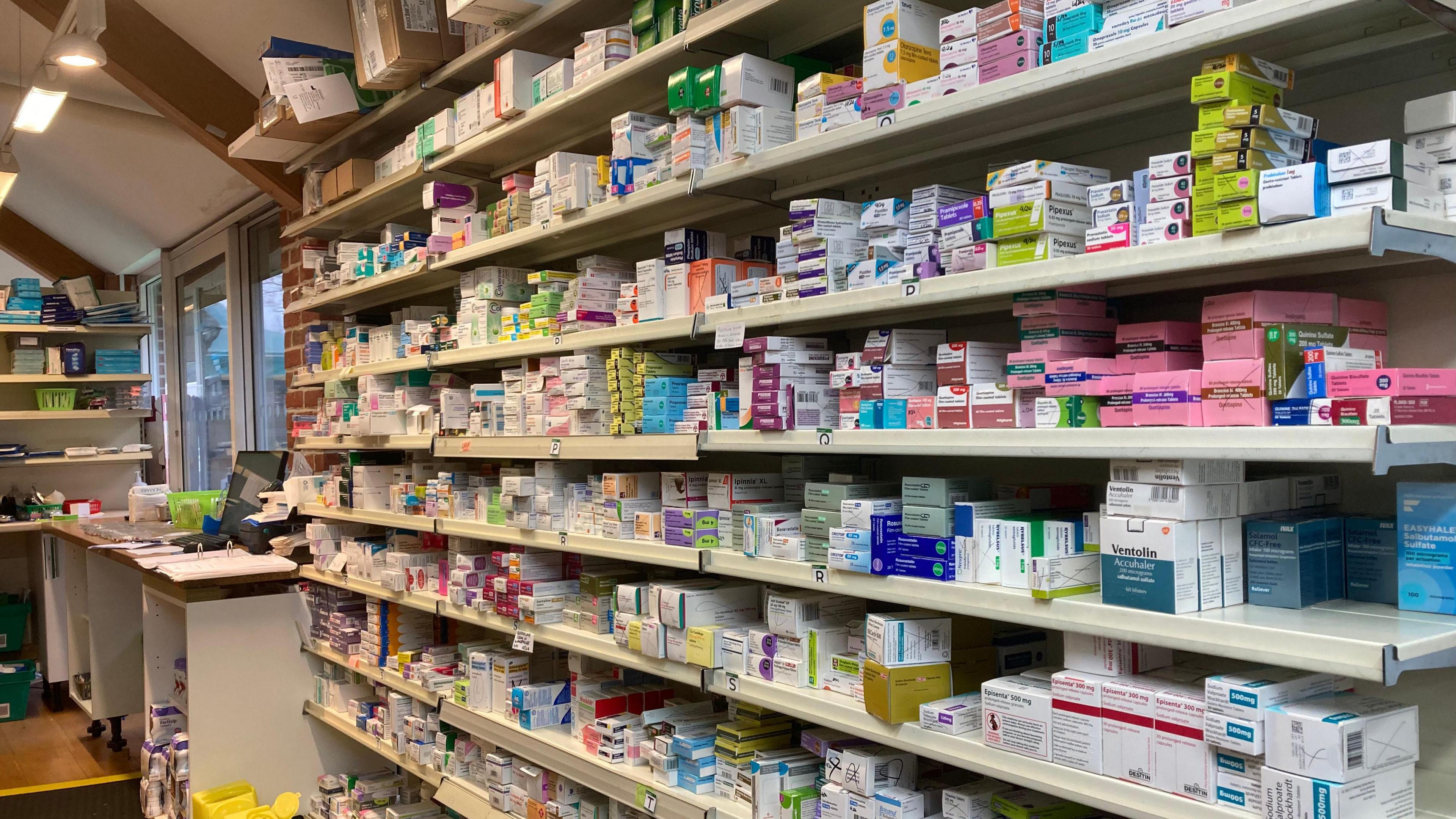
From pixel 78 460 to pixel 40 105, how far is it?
4.22 metres

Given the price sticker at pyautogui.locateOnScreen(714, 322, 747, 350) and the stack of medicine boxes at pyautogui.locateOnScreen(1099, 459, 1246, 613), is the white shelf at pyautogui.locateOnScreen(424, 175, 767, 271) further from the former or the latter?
the stack of medicine boxes at pyautogui.locateOnScreen(1099, 459, 1246, 613)

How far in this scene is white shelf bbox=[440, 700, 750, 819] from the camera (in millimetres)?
2645

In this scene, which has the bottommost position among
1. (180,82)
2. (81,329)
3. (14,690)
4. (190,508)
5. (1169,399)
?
(14,690)

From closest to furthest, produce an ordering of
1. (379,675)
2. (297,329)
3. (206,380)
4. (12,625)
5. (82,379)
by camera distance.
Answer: (379,675) → (297,329) → (12,625) → (82,379) → (206,380)

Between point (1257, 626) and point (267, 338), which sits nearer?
point (1257, 626)

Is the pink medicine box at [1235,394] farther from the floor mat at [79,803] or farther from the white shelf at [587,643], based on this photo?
the floor mat at [79,803]

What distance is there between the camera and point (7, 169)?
7.25 m

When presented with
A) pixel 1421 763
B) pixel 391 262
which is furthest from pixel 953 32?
pixel 391 262

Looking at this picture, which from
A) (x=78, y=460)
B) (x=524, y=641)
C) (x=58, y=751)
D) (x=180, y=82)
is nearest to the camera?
(x=524, y=641)

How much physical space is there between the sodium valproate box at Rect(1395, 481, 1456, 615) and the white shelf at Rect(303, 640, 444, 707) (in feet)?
10.8

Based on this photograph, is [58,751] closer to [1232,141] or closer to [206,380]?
[206,380]

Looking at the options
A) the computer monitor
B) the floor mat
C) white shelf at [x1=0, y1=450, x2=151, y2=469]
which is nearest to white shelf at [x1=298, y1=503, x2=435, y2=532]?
the computer monitor

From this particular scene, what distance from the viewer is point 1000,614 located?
75.7 inches

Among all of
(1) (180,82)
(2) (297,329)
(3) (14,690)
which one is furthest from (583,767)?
(3) (14,690)
